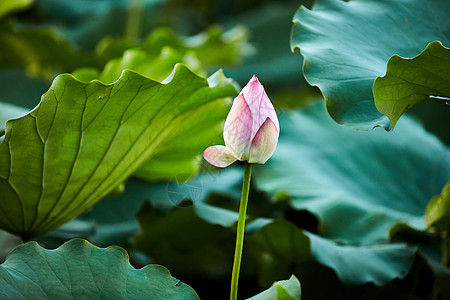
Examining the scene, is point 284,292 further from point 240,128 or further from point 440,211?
point 440,211

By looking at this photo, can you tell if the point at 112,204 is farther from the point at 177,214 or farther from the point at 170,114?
the point at 170,114

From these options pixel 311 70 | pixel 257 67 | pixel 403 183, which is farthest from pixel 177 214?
pixel 257 67

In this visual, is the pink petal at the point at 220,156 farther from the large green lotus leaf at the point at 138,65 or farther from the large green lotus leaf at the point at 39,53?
the large green lotus leaf at the point at 39,53

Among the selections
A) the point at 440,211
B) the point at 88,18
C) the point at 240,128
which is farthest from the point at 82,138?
the point at 88,18

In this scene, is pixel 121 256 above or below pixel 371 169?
above

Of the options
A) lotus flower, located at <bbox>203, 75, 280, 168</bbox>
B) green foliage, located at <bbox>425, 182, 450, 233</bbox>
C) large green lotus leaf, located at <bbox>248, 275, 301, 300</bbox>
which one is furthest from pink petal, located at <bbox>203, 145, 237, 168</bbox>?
green foliage, located at <bbox>425, 182, 450, 233</bbox>

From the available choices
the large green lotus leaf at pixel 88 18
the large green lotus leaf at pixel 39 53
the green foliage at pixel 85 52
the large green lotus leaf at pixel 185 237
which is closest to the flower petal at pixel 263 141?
the large green lotus leaf at pixel 185 237

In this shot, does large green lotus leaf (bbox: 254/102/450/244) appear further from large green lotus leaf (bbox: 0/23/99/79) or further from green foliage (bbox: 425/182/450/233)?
large green lotus leaf (bbox: 0/23/99/79)
